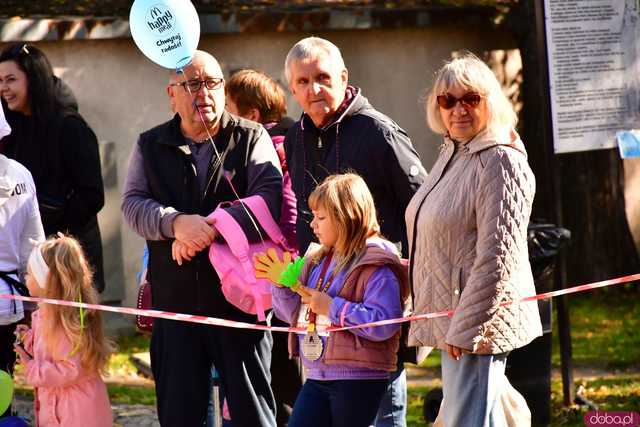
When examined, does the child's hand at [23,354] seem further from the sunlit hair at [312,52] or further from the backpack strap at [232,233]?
the sunlit hair at [312,52]

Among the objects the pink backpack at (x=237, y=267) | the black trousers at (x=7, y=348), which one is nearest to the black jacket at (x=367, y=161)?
the pink backpack at (x=237, y=267)

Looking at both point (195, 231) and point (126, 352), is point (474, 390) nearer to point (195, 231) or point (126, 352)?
point (195, 231)

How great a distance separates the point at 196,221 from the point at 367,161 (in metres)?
0.83

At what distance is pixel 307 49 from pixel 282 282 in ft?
3.79

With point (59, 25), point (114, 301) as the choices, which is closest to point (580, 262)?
point (114, 301)

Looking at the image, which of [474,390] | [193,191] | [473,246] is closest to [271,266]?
[193,191]

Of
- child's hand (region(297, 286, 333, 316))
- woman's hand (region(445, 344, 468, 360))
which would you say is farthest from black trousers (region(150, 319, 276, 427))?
woman's hand (region(445, 344, 468, 360))

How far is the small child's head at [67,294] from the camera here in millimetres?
5758

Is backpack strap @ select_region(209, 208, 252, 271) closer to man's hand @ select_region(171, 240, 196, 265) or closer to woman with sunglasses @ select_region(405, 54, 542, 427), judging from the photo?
man's hand @ select_region(171, 240, 196, 265)

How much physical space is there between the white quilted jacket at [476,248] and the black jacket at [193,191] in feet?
3.56

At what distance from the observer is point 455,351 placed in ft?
16.0

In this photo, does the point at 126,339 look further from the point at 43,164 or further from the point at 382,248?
the point at 382,248

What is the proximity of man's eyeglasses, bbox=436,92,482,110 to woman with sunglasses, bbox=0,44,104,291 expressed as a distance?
8.46 feet

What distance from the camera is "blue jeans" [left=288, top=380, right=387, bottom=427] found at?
5156mm
